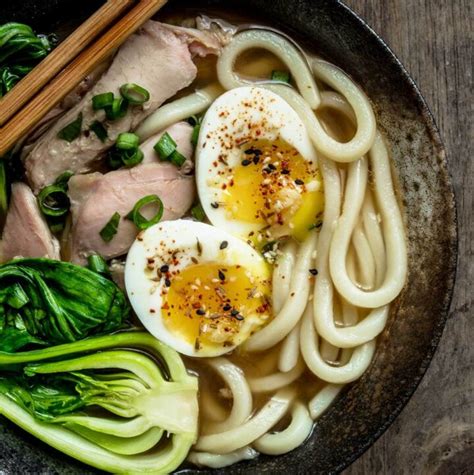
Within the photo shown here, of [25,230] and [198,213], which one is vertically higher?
[198,213]

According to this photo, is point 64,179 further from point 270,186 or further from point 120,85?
point 270,186

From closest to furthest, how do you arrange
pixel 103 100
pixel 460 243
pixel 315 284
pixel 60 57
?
pixel 60 57, pixel 103 100, pixel 315 284, pixel 460 243

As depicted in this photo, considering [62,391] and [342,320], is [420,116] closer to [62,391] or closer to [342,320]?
[342,320]

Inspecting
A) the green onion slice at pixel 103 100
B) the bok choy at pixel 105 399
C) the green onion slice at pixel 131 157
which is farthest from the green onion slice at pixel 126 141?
the bok choy at pixel 105 399

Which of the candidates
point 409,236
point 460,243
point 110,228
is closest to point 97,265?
point 110,228

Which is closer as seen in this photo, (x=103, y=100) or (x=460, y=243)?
(x=103, y=100)

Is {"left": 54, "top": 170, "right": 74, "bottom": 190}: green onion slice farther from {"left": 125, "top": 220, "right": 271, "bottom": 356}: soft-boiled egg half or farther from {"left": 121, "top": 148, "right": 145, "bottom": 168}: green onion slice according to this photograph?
{"left": 125, "top": 220, "right": 271, "bottom": 356}: soft-boiled egg half

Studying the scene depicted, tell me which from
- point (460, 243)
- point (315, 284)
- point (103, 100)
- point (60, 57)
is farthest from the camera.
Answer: point (460, 243)
